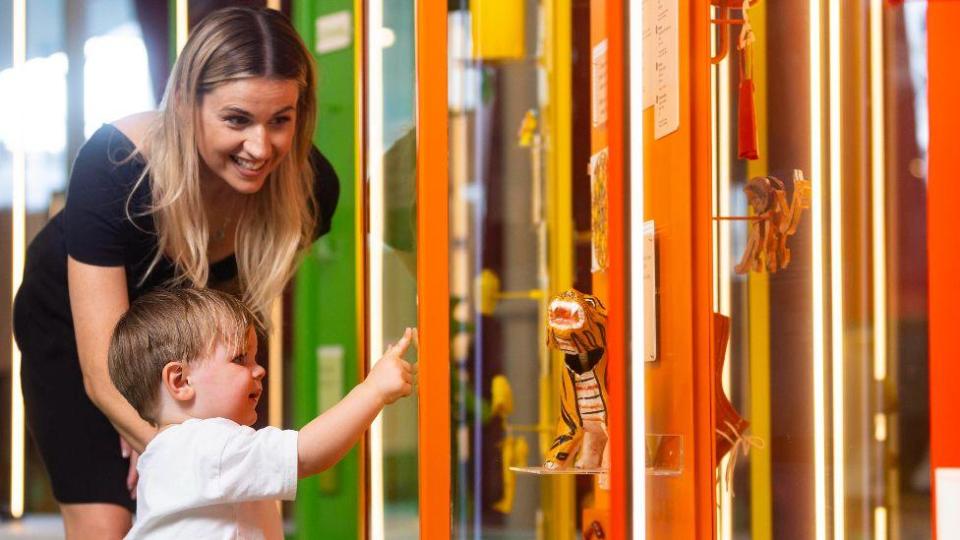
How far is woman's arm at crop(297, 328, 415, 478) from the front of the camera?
171 centimetres

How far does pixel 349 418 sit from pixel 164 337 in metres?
0.31

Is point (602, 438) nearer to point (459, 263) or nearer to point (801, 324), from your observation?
point (801, 324)

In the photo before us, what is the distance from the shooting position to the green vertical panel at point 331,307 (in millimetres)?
2197

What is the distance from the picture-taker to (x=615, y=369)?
179 centimetres

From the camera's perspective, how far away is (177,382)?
69.5 inches

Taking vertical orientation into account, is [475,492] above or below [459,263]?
below

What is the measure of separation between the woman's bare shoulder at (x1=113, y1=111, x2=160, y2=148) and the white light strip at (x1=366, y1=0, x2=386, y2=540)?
15.6 inches

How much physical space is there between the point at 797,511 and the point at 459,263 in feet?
3.69

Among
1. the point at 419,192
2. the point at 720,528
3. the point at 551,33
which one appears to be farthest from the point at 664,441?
the point at 551,33

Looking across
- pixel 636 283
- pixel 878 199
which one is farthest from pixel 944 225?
pixel 878 199

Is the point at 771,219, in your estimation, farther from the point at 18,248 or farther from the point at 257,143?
the point at 18,248

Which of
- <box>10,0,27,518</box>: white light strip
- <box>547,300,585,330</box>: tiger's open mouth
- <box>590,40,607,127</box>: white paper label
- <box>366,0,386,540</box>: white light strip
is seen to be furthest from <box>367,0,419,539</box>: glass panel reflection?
<box>10,0,27,518</box>: white light strip

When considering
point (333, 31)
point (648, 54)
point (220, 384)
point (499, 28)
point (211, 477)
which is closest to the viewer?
point (211, 477)

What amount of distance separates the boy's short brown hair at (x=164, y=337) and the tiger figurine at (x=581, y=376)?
0.51m
